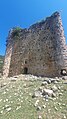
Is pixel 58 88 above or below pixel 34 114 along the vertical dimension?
above

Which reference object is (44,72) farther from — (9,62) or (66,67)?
(9,62)

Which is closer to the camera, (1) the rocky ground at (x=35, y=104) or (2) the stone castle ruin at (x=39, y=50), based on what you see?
(1) the rocky ground at (x=35, y=104)

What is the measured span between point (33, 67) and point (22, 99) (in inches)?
489

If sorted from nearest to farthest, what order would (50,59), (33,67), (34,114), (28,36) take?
(34,114) < (50,59) < (33,67) < (28,36)

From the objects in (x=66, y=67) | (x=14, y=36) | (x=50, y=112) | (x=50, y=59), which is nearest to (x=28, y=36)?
(x=14, y=36)

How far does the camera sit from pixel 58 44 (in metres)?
18.6

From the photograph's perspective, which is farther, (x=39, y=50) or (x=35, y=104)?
(x=39, y=50)

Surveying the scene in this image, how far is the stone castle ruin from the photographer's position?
1847 cm

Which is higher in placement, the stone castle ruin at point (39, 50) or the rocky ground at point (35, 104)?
the stone castle ruin at point (39, 50)

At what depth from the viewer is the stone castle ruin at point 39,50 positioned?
1847 centimetres

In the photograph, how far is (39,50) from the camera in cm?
2062

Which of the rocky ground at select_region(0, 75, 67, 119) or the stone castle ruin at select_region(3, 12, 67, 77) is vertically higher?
the stone castle ruin at select_region(3, 12, 67, 77)

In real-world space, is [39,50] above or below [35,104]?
above

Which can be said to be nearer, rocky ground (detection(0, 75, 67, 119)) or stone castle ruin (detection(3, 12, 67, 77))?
rocky ground (detection(0, 75, 67, 119))
